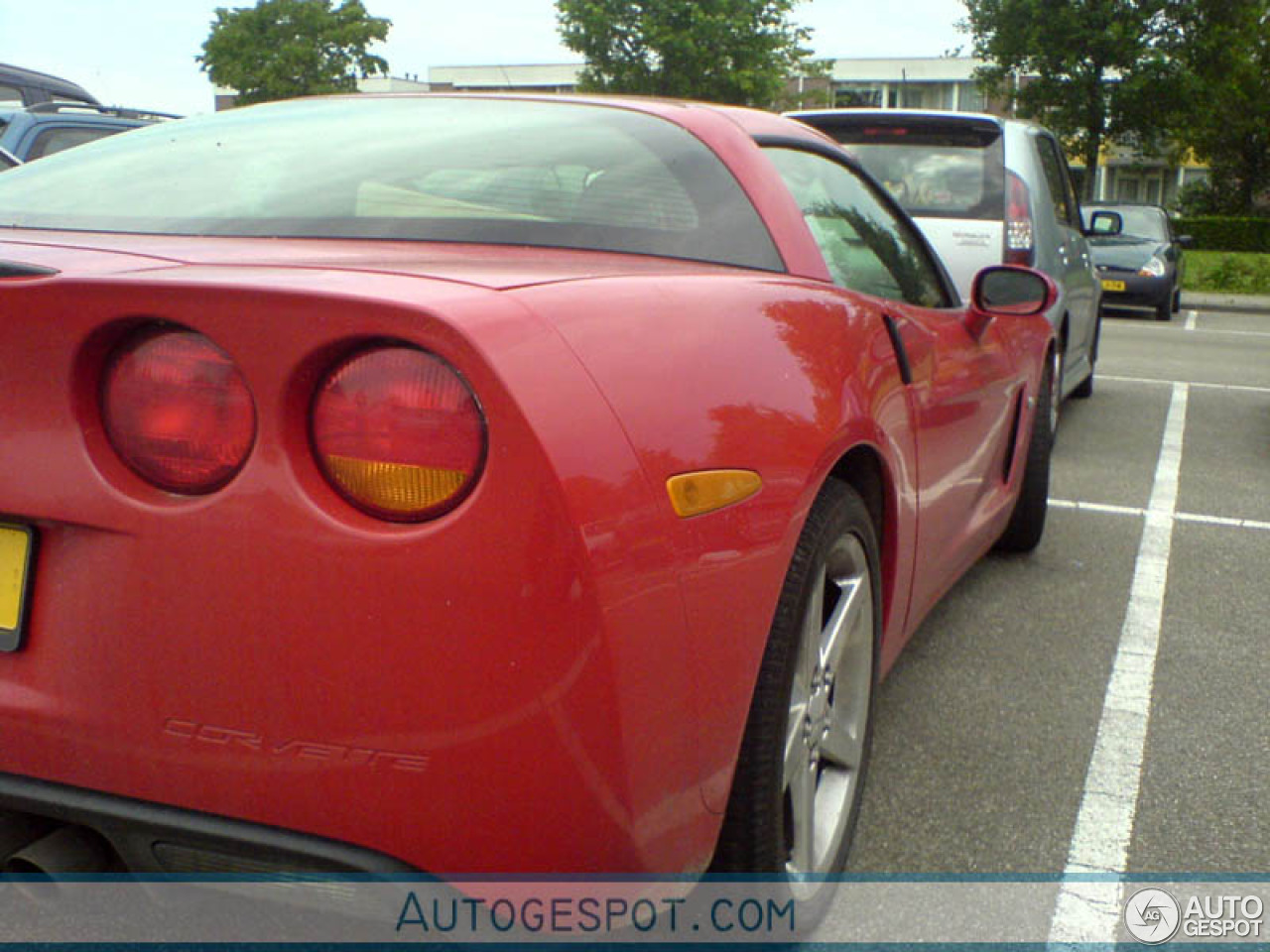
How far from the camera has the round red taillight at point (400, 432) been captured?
1547 mm

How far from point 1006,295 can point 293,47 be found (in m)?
49.2

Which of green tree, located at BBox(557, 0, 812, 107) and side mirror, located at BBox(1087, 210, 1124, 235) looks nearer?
side mirror, located at BBox(1087, 210, 1124, 235)

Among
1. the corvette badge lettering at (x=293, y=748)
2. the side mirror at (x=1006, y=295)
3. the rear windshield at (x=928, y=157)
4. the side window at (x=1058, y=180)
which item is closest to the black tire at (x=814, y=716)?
the corvette badge lettering at (x=293, y=748)

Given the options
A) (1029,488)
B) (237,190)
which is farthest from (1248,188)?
(237,190)

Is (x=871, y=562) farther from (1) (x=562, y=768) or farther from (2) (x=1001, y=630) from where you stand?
(2) (x=1001, y=630)

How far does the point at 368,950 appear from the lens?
7.47 feet

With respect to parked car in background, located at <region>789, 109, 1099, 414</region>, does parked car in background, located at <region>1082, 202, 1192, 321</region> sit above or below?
below

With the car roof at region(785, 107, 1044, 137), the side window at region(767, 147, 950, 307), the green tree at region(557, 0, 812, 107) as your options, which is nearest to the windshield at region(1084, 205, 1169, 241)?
the car roof at region(785, 107, 1044, 137)

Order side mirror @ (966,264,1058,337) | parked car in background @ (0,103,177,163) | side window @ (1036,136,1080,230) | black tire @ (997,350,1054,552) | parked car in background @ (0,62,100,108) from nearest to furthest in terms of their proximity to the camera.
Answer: side mirror @ (966,264,1058,337) → black tire @ (997,350,1054,552) → side window @ (1036,136,1080,230) → parked car in background @ (0,103,177,163) → parked car in background @ (0,62,100,108)

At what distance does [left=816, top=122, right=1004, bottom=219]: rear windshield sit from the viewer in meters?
6.84

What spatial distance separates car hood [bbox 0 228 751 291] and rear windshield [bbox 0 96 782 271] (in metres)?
0.08

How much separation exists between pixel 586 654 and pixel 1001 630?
272 cm

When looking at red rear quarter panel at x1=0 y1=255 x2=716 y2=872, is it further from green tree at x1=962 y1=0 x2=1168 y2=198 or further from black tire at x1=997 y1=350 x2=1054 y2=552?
green tree at x1=962 y1=0 x2=1168 y2=198

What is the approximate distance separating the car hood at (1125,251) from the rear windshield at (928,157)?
34.2 ft
